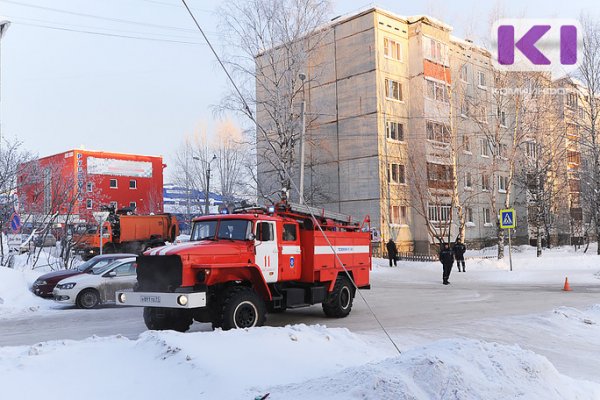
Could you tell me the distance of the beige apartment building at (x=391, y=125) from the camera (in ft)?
113

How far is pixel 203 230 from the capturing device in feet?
35.0

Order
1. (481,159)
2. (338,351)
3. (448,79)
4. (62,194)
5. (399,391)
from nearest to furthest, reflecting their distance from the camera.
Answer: (399,391) < (338,351) < (62,194) < (448,79) < (481,159)

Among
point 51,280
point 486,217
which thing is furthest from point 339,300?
point 486,217

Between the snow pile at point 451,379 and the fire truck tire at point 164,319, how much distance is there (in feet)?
17.0

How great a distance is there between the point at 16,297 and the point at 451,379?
13.9 meters

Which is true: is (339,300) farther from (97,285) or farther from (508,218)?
(508,218)

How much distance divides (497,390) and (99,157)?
216 ft

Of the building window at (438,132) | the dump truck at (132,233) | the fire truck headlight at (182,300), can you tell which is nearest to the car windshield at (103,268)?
the fire truck headlight at (182,300)

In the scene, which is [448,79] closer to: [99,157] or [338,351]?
[338,351]

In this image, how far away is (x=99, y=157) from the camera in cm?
6469

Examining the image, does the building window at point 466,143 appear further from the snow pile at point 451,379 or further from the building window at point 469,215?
the snow pile at point 451,379

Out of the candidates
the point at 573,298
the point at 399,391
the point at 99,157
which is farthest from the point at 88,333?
the point at 99,157

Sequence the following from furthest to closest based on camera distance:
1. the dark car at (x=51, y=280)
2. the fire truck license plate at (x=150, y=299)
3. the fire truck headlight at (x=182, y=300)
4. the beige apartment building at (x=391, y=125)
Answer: the beige apartment building at (x=391, y=125) → the dark car at (x=51, y=280) → the fire truck license plate at (x=150, y=299) → the fire truck headlight at (x=182, y=300)

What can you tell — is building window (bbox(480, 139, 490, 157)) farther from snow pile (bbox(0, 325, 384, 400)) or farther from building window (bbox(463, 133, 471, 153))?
snow pile (bbox(0, 325, 384, 400))
